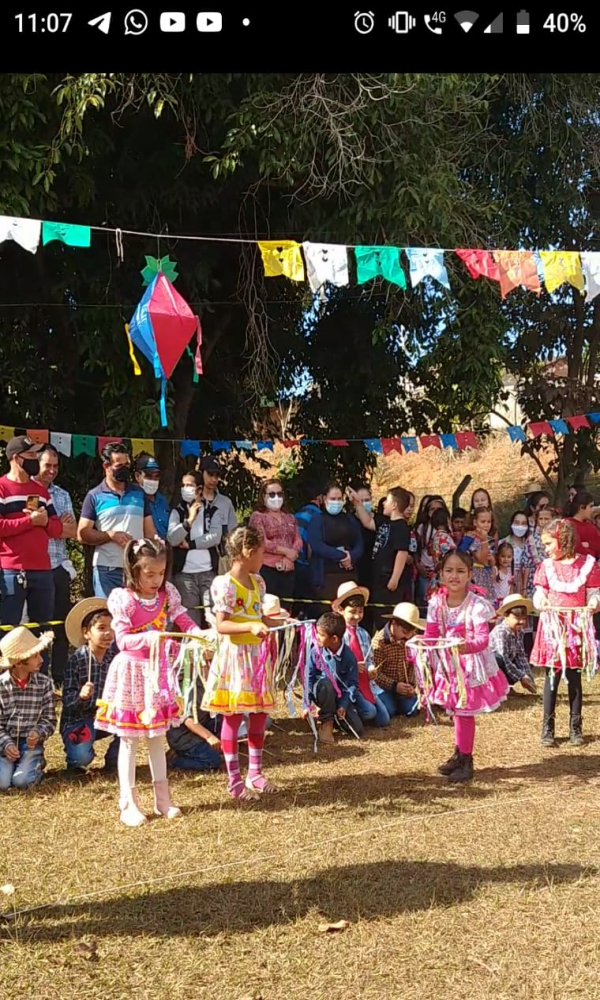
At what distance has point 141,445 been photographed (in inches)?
Answer: 378

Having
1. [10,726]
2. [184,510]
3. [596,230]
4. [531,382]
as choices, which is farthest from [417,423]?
[10,726]

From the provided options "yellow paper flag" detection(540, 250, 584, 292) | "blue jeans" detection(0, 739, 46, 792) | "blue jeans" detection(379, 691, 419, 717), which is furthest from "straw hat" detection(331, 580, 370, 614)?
"yellow paper flag" detection(540, 250, 584, 292)

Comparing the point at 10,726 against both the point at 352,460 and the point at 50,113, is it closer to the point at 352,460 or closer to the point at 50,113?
the point at 50,113

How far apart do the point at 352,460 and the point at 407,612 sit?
233 inches

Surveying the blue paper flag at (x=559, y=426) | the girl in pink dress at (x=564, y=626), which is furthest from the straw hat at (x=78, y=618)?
the blue paper flag at (x=559, y=426)

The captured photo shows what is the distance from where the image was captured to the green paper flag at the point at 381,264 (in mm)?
7695

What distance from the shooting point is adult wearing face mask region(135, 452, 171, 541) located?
24.5 feet

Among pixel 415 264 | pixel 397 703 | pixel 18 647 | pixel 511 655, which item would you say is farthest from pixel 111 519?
pixel 511 655

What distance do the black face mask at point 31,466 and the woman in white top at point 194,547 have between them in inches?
42.5

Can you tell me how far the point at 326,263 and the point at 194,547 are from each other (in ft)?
7.96

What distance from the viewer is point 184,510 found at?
7723 mm

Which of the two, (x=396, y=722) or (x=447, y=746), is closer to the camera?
(x=447, y=746)
